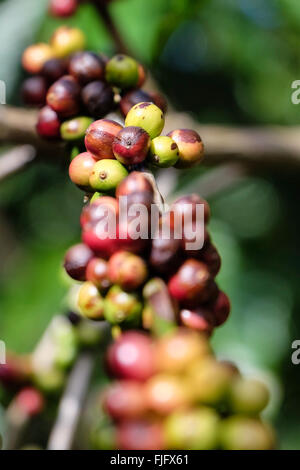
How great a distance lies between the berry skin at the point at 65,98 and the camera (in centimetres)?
110

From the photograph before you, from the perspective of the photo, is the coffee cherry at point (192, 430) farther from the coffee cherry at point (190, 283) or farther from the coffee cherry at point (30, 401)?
the coffee cherry at point (30, 401)

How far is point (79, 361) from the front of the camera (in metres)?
1.72

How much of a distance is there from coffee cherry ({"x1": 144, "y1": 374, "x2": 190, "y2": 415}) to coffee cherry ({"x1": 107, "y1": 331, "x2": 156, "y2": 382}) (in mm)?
14

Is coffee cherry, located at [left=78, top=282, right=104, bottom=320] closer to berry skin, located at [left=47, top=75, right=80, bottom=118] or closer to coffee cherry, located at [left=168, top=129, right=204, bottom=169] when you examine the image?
coffee cherry, located at [left=168, top=129, right=204, bottom=169]

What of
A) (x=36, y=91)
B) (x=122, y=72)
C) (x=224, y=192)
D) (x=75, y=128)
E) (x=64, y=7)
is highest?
(x=224, y=192)

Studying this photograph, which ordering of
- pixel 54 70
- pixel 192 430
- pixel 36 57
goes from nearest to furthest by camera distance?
1. pixel 192 430
2. pixel 54 70
3. pixel 36 57

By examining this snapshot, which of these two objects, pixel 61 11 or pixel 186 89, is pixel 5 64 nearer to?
pixel 61 11

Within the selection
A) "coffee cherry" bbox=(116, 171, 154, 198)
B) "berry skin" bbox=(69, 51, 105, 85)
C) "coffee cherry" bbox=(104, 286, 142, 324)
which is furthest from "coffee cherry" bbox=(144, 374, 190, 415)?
"berry skin" bbox=(69, 51, 105, 85)

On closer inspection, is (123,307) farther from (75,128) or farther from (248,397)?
(75,128)

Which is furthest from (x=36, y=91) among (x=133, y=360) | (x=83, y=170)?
(x=133, y=360)

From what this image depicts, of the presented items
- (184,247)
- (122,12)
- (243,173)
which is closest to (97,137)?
(184,247)

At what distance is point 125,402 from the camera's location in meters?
0.65

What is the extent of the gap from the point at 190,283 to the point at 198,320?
0.19ft

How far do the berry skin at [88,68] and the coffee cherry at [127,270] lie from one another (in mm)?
490
